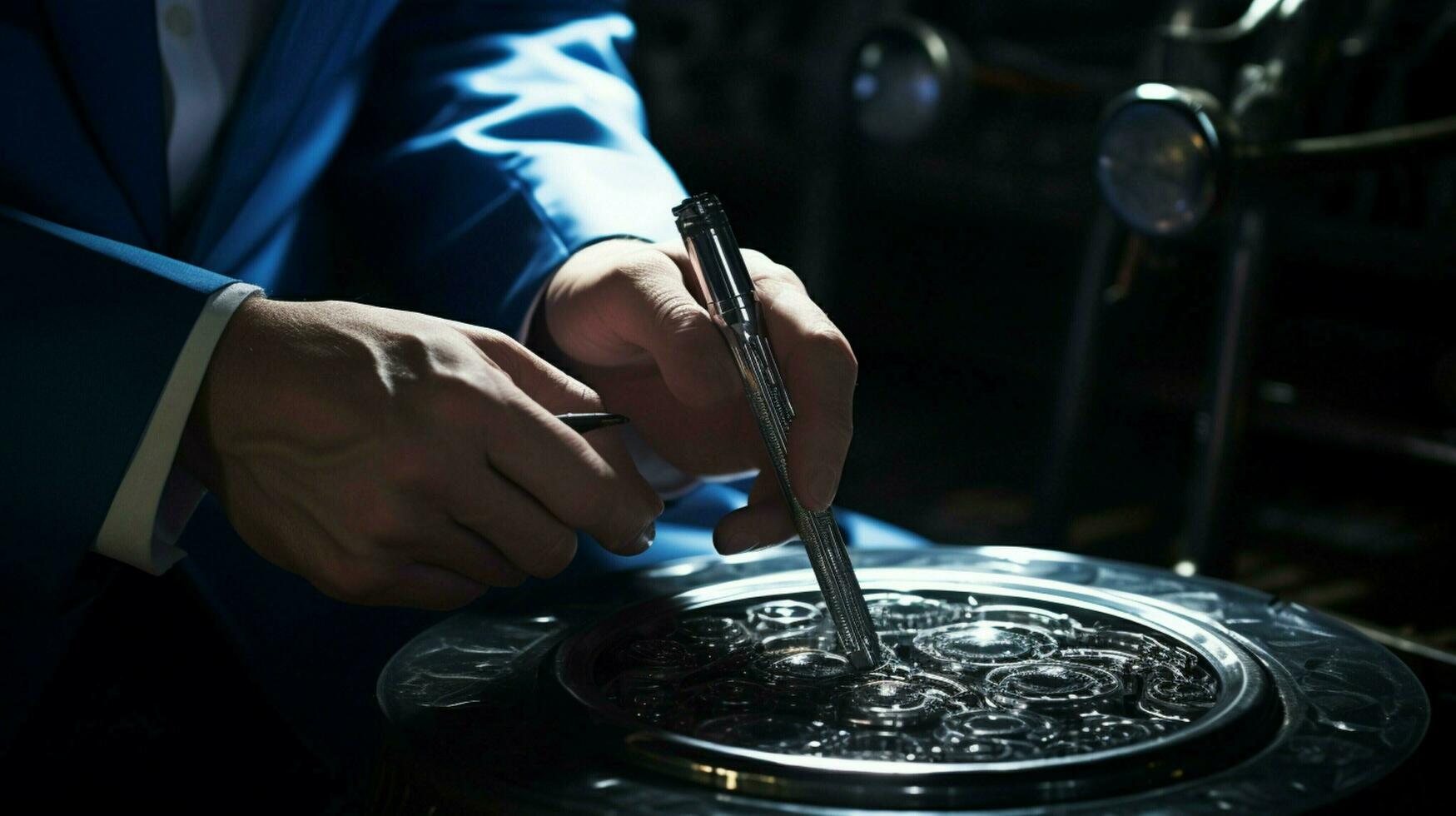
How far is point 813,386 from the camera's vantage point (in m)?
0.60

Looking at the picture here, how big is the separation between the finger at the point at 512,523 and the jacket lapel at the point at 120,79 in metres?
0.36

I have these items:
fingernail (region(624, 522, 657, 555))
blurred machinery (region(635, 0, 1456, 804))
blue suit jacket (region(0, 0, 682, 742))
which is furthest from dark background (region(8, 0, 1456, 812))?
fingernail (region(624, 522, 657, 555))

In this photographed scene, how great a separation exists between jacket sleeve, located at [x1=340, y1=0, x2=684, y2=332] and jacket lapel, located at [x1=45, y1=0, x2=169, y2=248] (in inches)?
8.2

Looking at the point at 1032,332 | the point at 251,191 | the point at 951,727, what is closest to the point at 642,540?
the point at 951,727

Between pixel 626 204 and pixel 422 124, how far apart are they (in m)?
0.24

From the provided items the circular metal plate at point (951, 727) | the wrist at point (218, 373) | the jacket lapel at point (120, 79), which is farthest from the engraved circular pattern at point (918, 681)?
the jacket lapel at point (120, 79)

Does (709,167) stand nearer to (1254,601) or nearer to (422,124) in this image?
(422,124)

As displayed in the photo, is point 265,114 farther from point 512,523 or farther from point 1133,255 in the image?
point 1133,255

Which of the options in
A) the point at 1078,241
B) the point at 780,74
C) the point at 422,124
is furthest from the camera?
the point at 780,74

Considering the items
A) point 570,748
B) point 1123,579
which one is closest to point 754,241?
point 1123,579

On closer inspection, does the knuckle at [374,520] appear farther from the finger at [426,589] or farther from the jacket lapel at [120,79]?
the jacket lapel at [120,79]

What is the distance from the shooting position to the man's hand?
60cm

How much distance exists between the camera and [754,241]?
328cm

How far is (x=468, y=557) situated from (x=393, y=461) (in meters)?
0.06
